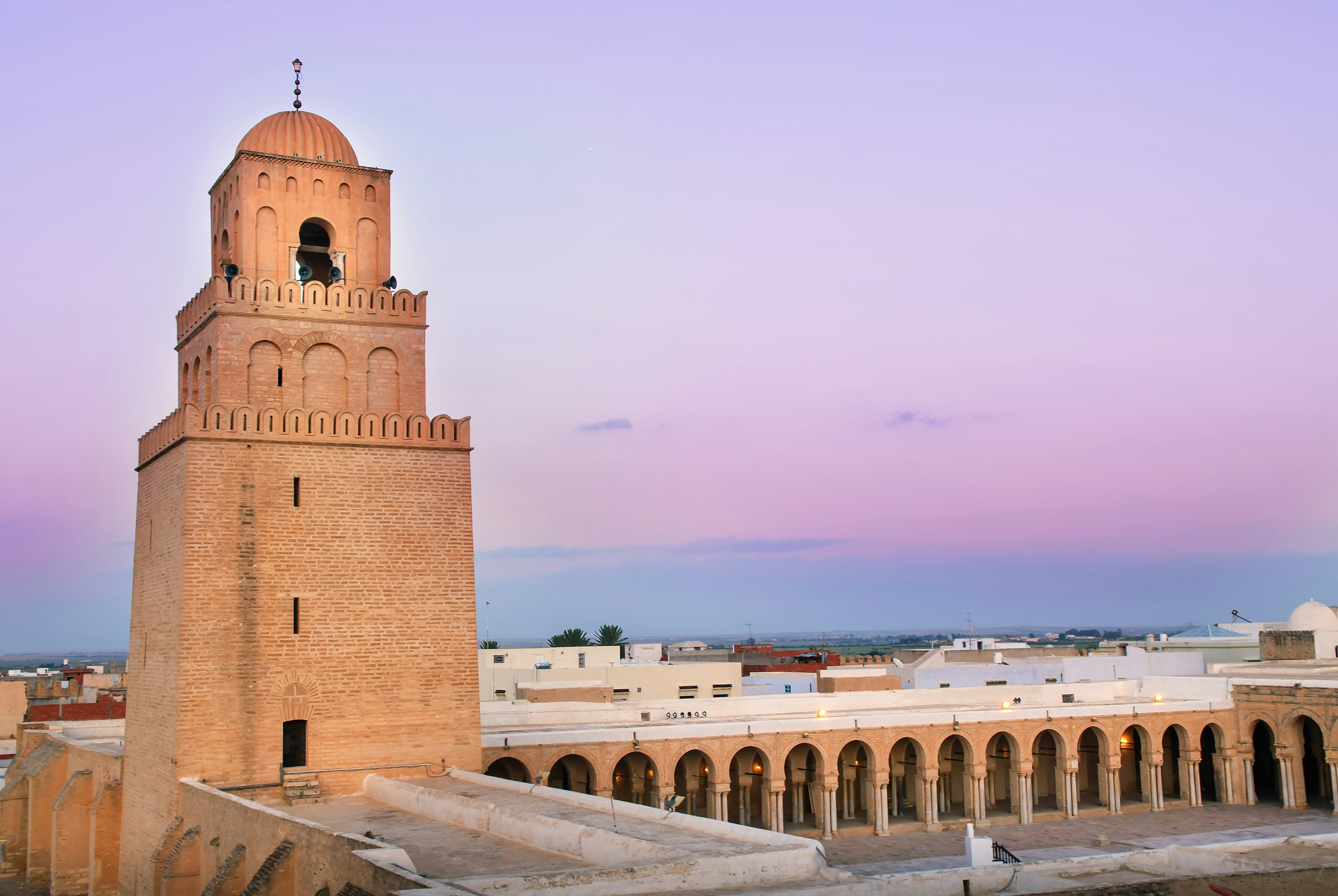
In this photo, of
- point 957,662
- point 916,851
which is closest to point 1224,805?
point 916,851

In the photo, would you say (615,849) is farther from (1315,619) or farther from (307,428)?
(1315,619)

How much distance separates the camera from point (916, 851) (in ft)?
103

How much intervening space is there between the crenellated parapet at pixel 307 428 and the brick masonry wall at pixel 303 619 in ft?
0.52

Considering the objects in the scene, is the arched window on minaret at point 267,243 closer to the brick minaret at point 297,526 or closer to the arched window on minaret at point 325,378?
the brick minaret at point 297,526

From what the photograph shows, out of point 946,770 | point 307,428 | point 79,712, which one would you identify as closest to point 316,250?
point 307,428

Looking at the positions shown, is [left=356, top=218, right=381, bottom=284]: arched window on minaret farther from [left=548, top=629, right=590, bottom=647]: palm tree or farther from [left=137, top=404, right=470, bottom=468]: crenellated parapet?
[left=548, top=629, right=590, bottom=647]: palm tree

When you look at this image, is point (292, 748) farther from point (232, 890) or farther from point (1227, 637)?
point (1227, 637)

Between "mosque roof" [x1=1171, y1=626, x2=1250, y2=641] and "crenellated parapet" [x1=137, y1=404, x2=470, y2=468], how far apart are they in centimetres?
4683

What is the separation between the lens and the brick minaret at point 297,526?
20453 mm

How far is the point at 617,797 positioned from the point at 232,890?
1674cm

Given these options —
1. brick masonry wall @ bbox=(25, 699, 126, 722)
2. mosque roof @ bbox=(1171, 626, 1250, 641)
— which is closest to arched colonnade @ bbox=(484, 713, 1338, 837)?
mosque roof @ bbox=(1171, 626, 1250, 641)

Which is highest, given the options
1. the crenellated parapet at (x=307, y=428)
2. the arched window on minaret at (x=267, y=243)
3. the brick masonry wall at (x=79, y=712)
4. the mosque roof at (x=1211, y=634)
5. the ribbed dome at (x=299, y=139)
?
the ribbed dome at (x=299, y=139)

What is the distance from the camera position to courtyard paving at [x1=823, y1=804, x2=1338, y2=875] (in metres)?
29.3

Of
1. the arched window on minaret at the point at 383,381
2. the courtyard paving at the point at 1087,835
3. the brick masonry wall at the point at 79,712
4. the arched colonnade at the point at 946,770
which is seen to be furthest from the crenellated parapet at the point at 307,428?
the brick masonry wall at the point at 79,712
